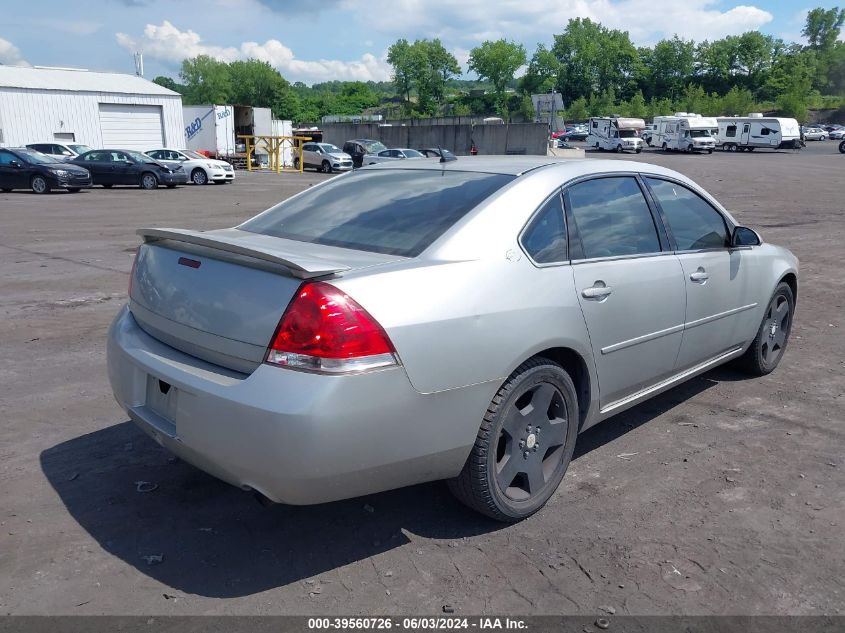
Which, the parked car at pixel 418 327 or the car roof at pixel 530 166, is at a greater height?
the car roof at pixel 530 166

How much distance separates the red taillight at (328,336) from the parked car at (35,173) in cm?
2488

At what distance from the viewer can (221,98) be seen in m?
140

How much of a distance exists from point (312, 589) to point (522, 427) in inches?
46.1

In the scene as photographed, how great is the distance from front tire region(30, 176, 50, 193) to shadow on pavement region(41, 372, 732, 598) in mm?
23517

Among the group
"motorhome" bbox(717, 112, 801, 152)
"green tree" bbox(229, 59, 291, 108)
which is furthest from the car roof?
"green tree" bbox(229, 59, 291, 108)

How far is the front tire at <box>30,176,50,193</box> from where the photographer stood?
24438mm

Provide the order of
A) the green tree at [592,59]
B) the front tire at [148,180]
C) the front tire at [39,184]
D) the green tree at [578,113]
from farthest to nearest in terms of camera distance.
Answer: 1. the green tree at [592,59]
2. the green tree at [578,113]
3. the front tire at [148,180]
4. the front tire at [39,184]

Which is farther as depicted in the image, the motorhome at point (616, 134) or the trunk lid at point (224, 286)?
the motorhome at point (616, 134)

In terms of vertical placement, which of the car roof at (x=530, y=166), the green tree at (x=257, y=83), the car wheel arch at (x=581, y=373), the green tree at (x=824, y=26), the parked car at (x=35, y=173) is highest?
the green tree at (x=824, y=26)

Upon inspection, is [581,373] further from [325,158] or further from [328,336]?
[325,158]

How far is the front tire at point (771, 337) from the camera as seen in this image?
17.8 feet

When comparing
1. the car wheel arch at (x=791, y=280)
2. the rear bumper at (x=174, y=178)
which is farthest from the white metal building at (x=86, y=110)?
the car wheel arch at (x=791, y=280)

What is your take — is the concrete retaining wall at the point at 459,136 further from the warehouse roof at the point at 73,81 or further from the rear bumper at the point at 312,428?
the rear bumper at the point at 312,428

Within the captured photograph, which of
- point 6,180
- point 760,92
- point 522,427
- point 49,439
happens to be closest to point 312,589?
point 522,427
